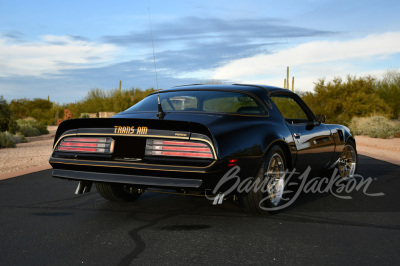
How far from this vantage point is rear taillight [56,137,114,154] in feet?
16.3

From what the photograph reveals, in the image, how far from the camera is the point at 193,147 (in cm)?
461

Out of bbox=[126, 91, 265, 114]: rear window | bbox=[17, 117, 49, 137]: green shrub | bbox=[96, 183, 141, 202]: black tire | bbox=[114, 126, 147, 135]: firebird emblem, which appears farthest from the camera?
Result: bbox=[17, 117, 49, 137]: green shrub

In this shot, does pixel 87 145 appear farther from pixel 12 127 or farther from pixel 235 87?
pixel 12 127

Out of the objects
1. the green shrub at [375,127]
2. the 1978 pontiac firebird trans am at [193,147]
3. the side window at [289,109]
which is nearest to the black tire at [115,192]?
the 1978 pontiac firebird trans am at [193,147]

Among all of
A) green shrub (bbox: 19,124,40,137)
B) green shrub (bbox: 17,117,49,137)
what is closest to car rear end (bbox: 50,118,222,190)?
green shrub (bbox: 17,117,49,137)

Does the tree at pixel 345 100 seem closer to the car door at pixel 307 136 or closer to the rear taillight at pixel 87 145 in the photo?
the car door at pixel 307 136

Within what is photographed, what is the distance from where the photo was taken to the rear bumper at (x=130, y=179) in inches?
180

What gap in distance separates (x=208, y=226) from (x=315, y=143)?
7.88 feet

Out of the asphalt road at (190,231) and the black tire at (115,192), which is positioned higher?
the black tire at (115,192)

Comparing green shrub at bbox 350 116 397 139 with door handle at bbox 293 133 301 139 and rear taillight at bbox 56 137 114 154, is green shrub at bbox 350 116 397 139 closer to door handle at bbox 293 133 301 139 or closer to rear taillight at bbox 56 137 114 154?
door handle at bbox 293 133 301 139

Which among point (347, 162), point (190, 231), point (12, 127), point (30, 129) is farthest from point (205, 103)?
point (30, 129)

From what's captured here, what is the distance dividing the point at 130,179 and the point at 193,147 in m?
0.73

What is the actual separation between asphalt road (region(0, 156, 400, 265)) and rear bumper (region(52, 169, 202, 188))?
1.61ft

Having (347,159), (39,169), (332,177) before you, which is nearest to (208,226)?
(332,177)
